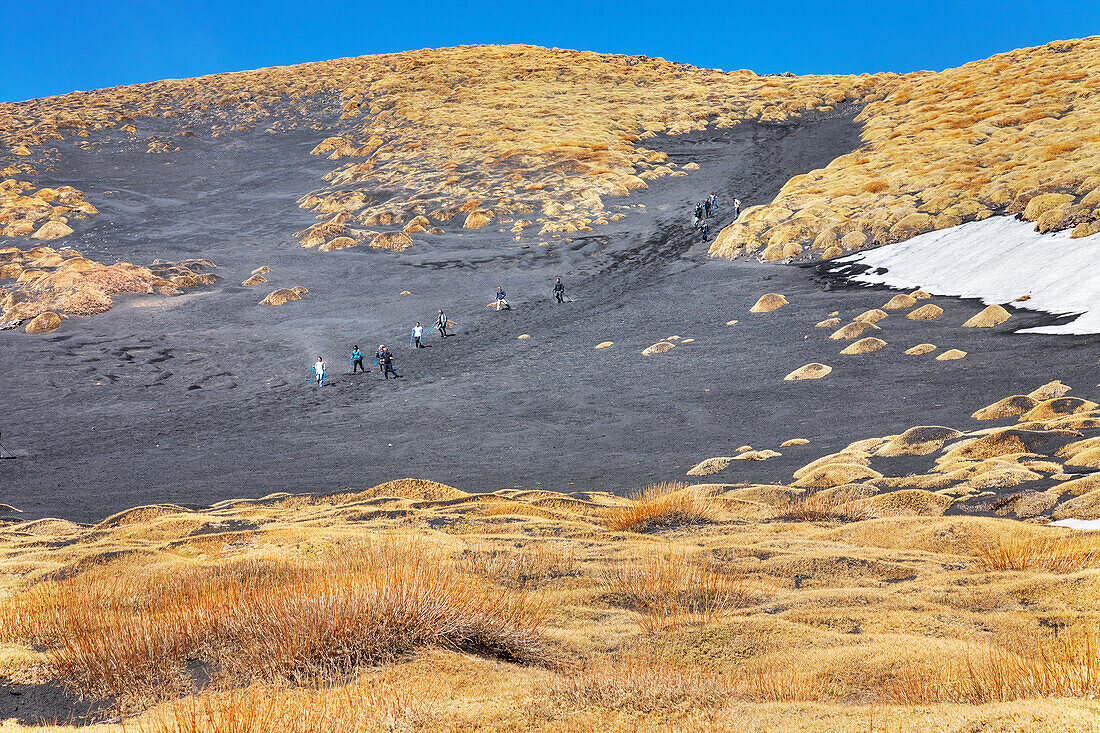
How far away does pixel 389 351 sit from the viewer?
29484mm

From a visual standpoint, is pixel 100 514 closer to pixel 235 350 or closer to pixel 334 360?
pixel 334 360

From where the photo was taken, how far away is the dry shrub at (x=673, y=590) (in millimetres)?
4832

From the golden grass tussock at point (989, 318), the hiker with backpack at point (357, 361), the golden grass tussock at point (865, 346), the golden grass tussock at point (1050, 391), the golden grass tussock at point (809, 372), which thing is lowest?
the golden grass tussock at point (1050, 391)

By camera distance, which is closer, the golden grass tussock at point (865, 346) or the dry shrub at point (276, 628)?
the dry shrub at point (276, 628)

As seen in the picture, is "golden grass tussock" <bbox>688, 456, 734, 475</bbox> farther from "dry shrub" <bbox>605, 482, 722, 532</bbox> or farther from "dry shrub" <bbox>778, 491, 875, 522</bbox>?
"dry shrub" <bbox>605, 482, 722, 532</bbox>

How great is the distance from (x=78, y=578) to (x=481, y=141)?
213 ft

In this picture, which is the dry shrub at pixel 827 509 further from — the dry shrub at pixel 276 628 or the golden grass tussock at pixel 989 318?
the golden grass tussock at pixel 989 318

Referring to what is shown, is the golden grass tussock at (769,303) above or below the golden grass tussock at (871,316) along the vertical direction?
above

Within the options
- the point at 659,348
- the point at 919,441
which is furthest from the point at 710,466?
the point at 659,348

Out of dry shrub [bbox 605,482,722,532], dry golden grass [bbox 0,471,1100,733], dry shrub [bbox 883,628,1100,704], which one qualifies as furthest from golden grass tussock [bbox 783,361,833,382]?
dry shrub [bbox 883,628,1100,704]

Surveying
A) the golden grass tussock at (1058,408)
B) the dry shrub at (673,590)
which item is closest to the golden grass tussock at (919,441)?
the golden grass tussock at (1058,408)

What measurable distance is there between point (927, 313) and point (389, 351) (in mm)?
19911

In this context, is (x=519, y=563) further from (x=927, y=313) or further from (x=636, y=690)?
(x=927, y=313)

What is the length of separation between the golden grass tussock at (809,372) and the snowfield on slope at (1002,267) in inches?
213
